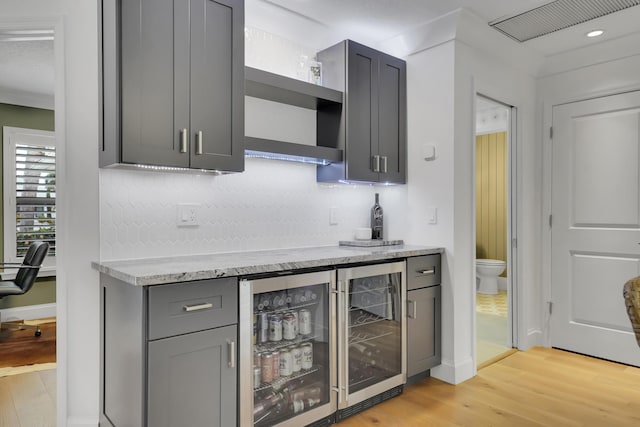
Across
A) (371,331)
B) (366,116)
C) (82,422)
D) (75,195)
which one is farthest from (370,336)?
(75,195)

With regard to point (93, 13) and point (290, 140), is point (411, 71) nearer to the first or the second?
point (290, 140)

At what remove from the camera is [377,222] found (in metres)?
3.20

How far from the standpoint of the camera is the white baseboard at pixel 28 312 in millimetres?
4530

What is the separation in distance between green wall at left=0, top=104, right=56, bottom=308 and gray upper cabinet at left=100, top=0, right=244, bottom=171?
11.9ft

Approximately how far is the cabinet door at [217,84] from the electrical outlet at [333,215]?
3.31 feet

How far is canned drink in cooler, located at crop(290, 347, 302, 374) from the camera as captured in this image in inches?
84.8

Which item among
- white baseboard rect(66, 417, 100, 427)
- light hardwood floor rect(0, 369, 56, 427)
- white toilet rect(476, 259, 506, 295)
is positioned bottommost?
light hardwood floor rect(0, 369, 56, 427)

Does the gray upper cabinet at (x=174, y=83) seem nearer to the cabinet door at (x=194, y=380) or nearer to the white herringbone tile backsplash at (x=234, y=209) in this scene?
the white herringbone tile backsplash at (x=234, y=209)

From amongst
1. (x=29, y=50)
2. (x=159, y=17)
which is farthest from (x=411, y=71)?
(x=29, y=50)

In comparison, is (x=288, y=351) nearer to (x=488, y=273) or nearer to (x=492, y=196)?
(x=488, y=273)

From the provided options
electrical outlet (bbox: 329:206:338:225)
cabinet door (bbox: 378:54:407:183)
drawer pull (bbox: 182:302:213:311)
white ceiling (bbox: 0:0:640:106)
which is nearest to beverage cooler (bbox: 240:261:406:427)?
drawer pull (bbox: 182:302:213:311)

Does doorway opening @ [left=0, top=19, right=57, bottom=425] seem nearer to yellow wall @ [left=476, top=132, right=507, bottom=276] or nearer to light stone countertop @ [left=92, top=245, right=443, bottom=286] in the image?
light stone countertop @ [left=92, top=245, right=443, bottom=286]

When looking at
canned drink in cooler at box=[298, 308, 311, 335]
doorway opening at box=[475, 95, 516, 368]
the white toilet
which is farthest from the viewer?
the white toilet

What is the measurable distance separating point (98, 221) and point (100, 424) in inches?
39.8
